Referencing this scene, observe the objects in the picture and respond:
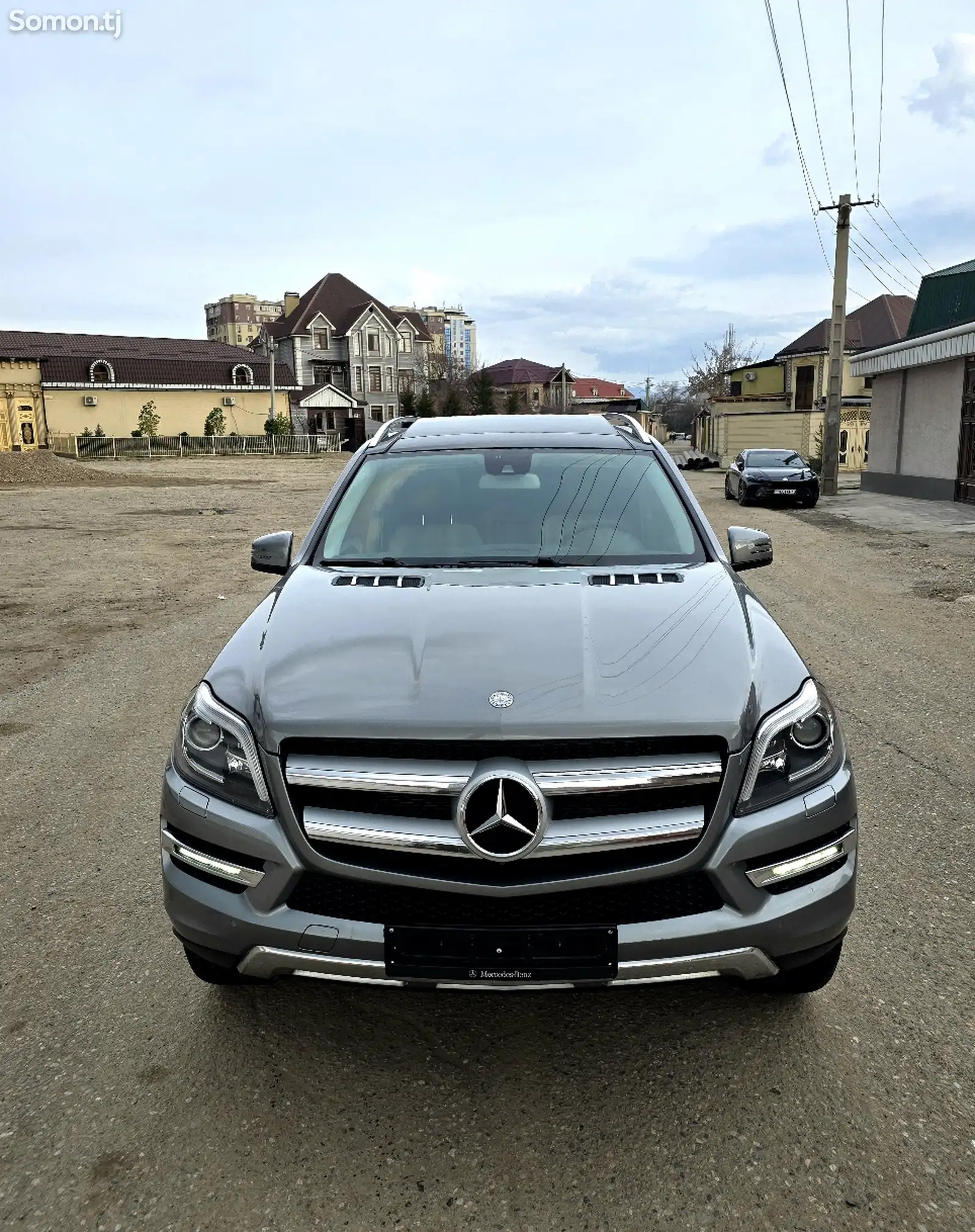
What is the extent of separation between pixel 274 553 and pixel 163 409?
199ft

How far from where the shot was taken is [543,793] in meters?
2.33

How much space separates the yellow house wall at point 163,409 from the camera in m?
56.8

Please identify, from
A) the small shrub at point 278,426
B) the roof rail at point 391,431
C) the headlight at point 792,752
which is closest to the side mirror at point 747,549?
the headlight at point 792,752

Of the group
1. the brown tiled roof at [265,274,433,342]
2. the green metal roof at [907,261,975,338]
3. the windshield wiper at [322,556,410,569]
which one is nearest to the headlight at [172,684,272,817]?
the windshield wiper at [322,556,410,569]

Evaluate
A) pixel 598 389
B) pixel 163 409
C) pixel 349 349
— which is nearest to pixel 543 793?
pixel 163 409

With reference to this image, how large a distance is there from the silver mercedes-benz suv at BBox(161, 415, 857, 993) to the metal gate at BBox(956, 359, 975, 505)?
21872mm

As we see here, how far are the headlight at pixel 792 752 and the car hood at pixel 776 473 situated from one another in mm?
22959

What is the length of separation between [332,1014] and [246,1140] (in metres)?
0.53

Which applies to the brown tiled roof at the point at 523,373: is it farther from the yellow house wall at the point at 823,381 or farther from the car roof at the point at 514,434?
the car roof at the point at 514,434

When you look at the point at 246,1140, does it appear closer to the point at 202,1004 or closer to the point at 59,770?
the point at 202,1004

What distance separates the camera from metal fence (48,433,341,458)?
50.8m

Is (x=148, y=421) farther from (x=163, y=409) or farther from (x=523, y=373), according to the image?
(x=523, y=373)

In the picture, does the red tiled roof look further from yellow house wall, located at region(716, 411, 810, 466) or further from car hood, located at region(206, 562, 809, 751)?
car hood, located at region(206, 562, 809, 751)

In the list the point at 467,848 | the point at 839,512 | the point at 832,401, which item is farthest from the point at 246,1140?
the point at 832,401
